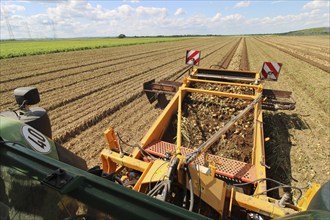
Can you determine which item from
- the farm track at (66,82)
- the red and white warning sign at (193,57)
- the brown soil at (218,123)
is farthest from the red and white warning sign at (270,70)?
the farm track at (66,82)

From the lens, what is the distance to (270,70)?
5.36 m

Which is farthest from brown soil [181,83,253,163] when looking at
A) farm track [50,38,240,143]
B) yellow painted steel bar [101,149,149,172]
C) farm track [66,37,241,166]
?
farm track [50,38,240,143]

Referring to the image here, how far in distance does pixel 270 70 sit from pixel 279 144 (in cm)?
174

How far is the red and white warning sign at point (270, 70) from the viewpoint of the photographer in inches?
210

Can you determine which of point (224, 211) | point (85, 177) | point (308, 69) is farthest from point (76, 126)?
point (308, 69)

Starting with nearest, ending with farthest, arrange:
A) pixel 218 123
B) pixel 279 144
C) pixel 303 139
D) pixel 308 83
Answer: pixel 218 123, pixel 279 144, pixel 303 139, pixel 308 83

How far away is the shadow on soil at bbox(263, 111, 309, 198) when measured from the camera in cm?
394

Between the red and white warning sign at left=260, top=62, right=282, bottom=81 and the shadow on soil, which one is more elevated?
the red and white warning sign at left=260, top=62, right=282, bottom=81

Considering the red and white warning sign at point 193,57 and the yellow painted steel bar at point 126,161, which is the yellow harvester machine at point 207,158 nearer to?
the yellow painted steel bar at point 126,161

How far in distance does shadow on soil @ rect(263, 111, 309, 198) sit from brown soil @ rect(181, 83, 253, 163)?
76 centimetres

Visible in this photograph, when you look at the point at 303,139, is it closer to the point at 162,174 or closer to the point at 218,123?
the point at 218,123

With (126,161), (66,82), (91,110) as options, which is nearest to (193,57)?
(91,110)

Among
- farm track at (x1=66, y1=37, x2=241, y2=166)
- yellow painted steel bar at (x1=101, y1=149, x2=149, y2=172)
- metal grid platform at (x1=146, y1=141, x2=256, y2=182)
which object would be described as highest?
yellow painted steel bar at (x1=101, y1=149, x2=149, y2=172)

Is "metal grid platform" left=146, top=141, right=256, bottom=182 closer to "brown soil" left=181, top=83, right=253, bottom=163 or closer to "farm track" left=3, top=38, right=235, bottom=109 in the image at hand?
"brown soil" left=181, top=83, right=253, bottom=163
